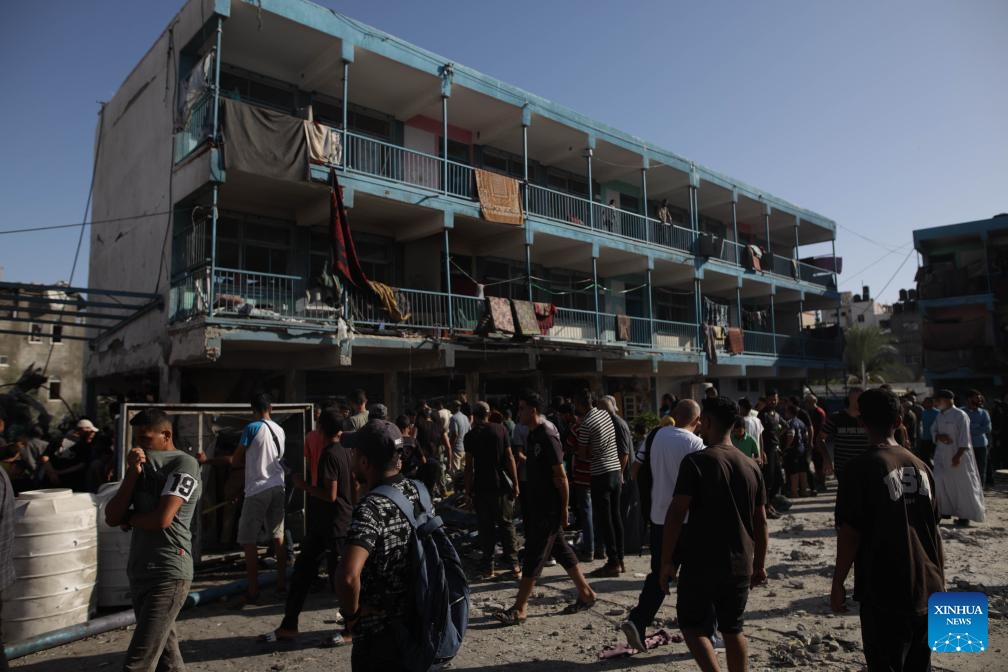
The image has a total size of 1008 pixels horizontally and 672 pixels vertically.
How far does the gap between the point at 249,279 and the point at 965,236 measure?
26795mm

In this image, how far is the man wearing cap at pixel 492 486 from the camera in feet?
20.9

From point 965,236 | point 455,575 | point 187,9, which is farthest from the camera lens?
point 965,236

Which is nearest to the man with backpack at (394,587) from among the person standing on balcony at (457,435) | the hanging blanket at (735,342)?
the person standing on balcony at (457,435)

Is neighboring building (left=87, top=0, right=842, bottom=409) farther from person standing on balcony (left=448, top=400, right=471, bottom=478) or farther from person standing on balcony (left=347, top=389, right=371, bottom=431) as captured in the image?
person standing on balcony (left=347, top=389, right=371, bottom=431)

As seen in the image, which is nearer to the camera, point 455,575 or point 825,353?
point 455,575

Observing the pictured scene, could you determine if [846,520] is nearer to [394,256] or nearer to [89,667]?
[89,667]

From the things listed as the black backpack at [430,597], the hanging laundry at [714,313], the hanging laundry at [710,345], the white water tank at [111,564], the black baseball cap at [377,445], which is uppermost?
the hanging laundry at [714,313]

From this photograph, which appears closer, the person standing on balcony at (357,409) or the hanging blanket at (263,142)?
the person standing on balcony at (357,409)

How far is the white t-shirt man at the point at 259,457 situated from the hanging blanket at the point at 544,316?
10.4 metres

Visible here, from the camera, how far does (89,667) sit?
14.5 ft

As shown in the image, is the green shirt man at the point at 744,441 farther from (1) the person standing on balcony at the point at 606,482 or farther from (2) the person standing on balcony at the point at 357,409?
(2) the person standing on balcony at the point at 357,409

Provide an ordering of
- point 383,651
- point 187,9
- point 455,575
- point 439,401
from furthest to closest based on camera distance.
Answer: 1. point 439,401
2. point 187,9
3. point 455,575
4. point 383,651

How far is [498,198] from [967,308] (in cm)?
2014

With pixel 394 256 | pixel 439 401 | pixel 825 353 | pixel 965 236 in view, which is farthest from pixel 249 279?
pixel 965 236
